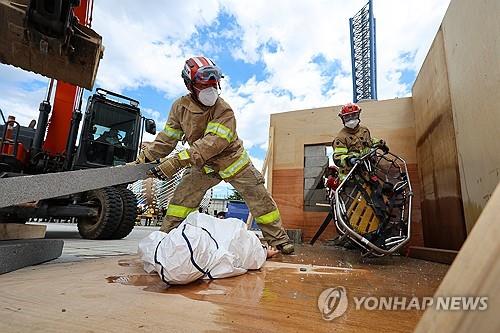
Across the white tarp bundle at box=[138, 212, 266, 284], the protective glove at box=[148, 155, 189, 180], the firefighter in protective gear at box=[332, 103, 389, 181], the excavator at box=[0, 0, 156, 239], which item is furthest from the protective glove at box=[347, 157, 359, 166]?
the excavator at box=[0, 0, 156, 239]

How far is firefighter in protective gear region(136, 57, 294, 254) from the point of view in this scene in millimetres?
2344

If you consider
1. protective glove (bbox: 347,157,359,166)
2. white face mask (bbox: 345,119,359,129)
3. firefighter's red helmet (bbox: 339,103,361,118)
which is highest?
firefighter's red helmet (bbox: 339,103,361,118)

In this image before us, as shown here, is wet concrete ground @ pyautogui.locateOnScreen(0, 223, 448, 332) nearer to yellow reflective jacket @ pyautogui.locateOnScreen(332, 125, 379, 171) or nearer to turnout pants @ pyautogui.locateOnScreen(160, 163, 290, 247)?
turnout pants @ pyautogui.locateOnScreen(160, 163, 290, 247)

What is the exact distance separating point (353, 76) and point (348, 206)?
42.6 feet

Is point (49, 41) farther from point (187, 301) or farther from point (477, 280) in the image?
point (477, 280)

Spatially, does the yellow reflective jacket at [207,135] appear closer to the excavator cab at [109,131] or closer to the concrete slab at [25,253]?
the concrete slab at [25,253]

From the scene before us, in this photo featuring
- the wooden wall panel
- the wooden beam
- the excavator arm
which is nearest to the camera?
the excavator arm

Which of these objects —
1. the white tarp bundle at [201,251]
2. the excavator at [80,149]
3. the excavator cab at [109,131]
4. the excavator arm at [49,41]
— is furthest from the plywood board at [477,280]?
the excavator cab at [109,131]

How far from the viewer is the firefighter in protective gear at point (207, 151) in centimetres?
234

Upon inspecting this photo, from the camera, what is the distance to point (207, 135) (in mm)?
2307

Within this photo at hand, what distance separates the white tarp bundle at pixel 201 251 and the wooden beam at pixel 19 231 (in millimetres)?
1012

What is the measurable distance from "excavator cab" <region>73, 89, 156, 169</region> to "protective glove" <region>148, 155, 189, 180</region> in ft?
7.47

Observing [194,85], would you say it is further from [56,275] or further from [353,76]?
[353,76]

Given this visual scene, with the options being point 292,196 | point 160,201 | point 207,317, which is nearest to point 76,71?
point 207,317
